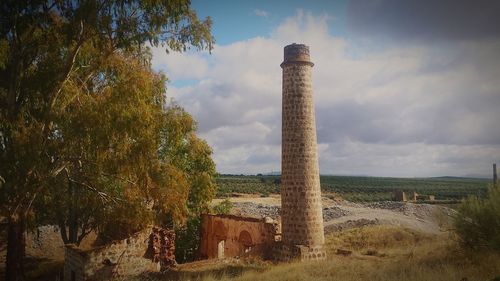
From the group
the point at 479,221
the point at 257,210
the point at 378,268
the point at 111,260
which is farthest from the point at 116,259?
the point at 257,210

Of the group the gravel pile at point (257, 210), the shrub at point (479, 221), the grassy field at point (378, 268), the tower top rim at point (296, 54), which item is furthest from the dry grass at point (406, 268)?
the gravel pile at point (257, 210)

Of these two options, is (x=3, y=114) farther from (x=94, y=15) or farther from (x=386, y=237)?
(x=386, y=237)

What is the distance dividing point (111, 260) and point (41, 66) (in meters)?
7.10

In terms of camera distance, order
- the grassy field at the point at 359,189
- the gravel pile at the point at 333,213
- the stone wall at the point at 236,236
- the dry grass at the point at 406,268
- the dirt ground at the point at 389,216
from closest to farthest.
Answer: the dry grass at the point at 406,268 < the stone wall at the point at 236,236 < the dirt ground at the point at 389,216 < the gravel pile at the point at 333,213 < the grassy field at the point at 359,189

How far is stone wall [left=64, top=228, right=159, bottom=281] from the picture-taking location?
13.4 m

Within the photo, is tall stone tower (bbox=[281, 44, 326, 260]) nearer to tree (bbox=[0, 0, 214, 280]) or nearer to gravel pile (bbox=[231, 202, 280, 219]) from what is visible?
tree (bbox=[0, 0, 214, 280])

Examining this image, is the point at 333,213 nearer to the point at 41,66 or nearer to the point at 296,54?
the point at 296,54

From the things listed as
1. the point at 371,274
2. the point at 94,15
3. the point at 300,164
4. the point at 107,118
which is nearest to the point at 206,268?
the point at 300,164

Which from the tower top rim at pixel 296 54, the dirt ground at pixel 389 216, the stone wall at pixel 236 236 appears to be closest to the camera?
the tower top rim at pixel 296 54

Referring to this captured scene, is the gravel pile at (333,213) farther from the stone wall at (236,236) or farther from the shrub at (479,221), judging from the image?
the shrub at (479,221)

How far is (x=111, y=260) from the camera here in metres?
14.0

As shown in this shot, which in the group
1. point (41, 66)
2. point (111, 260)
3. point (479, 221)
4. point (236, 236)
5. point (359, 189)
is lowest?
point (359, 189)

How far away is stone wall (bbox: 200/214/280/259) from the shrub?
7422mm

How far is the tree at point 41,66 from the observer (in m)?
10.6
